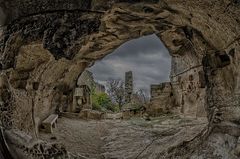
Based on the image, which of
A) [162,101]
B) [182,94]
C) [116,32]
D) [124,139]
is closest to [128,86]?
[162,101]

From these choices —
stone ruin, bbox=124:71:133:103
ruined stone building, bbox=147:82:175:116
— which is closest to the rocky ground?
ruined stone building, bbox=147:82:175:116

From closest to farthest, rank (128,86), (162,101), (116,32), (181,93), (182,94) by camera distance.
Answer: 1. (116,32)
2. (182,94)
3. (181,93)
4. (162,101)
5. (128,86)

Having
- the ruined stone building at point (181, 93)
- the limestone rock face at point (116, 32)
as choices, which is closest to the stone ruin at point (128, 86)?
the ruined stone building at point (181, 93)

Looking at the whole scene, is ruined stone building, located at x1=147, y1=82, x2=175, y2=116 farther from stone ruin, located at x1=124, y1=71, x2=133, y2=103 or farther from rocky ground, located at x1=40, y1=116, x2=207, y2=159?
stone ruin, located at x1=124, y1=71, x2=133, y2=103

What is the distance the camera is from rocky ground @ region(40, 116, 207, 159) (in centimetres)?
549

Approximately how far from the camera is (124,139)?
6.97 meters

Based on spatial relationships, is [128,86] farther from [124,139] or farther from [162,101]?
[124,139]

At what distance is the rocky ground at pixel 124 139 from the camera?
5488 millimetres

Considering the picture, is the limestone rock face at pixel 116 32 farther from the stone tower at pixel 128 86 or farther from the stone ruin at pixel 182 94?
the stone tower at pixel 128 86

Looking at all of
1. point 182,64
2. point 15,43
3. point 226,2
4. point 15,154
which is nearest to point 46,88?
point 15,43

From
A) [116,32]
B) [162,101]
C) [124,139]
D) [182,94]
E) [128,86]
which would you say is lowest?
[124,139]

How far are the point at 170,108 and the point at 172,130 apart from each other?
409 centimetres

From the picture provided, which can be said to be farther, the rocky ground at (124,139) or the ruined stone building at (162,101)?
the ruined stone building at (162,101)

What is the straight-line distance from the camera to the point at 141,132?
746cm
